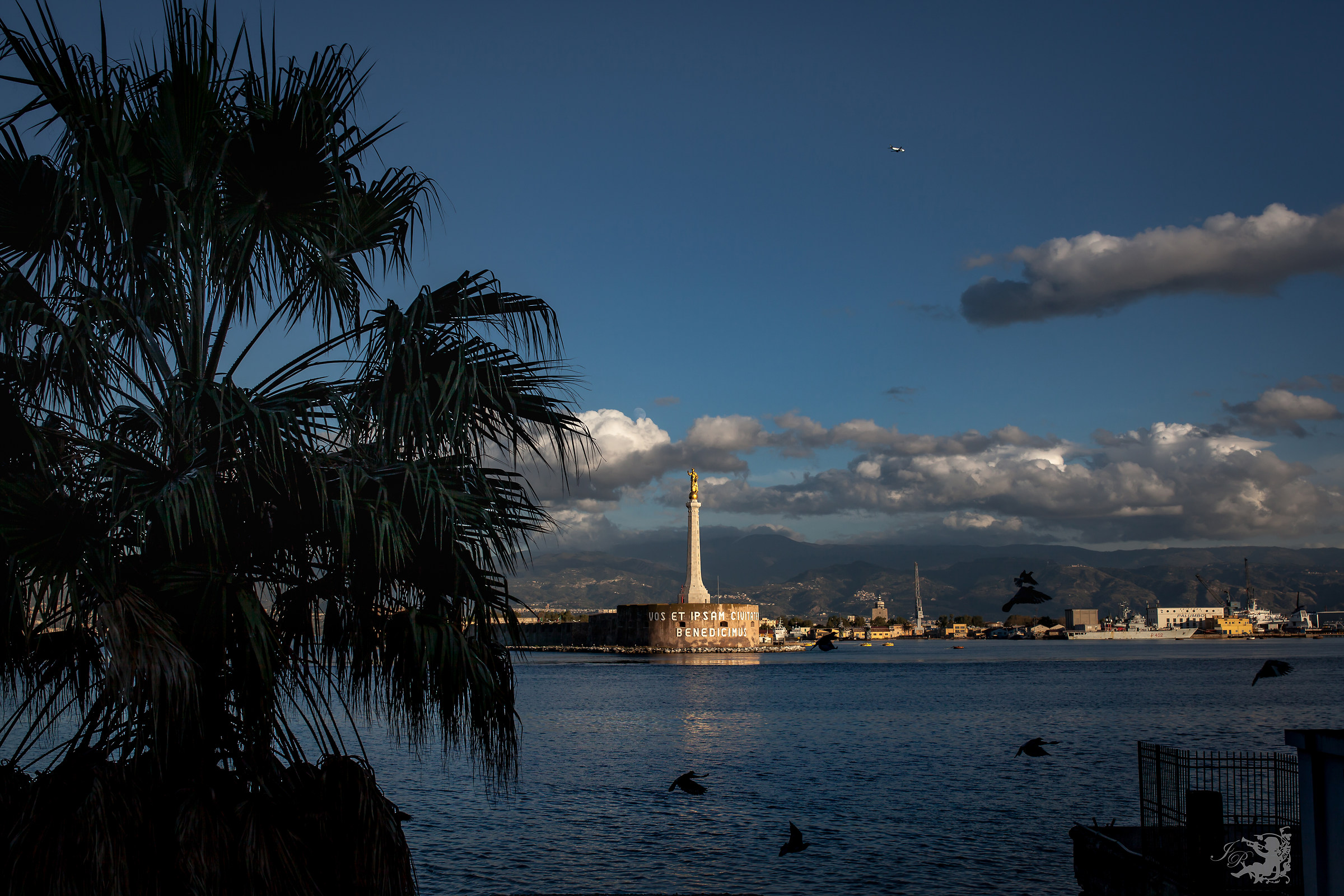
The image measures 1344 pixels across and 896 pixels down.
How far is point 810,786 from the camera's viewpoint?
32719 mm

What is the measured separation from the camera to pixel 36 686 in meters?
7.70

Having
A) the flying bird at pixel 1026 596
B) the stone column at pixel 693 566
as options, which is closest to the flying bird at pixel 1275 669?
the flying bird at pixel 1026 596

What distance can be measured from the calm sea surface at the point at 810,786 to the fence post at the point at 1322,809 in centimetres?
1115

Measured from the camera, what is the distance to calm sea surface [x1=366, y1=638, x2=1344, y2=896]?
70.6ft

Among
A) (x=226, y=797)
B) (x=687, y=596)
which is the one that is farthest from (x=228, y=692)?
(x=687, y=596)

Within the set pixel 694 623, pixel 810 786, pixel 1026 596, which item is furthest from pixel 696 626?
pixel 1026 596

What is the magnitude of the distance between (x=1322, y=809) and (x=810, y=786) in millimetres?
24581

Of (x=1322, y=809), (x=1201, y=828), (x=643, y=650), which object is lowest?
(x=643, y=650)

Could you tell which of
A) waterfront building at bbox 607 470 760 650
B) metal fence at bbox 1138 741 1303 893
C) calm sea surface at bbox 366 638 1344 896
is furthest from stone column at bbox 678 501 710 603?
metal fence at bbox 1138 741 1303 893

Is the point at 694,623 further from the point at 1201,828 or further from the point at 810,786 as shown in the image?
the point at 1201,828

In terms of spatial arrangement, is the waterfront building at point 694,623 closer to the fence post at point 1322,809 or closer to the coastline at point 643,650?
the coastline at point 643,650

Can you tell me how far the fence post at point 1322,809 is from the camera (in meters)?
9.13

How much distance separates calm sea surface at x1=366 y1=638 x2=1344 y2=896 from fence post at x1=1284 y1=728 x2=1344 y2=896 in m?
11.1

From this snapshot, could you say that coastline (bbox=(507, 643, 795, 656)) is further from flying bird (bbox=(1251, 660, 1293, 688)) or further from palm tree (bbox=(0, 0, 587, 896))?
palm tree (bbox=(0, 0, 587, 896))
